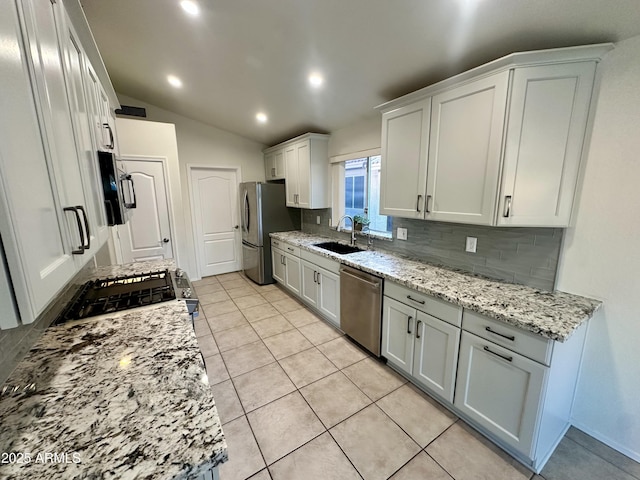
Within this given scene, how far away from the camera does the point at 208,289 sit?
4.23m

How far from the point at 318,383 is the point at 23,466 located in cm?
183

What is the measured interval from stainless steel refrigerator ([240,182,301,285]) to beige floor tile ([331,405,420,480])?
2.87 metres

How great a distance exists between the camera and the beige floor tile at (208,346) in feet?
8.48

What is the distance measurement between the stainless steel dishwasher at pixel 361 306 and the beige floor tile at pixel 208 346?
4.39ft

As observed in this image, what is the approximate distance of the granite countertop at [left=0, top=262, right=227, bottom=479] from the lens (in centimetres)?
61

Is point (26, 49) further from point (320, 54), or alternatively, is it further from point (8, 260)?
point (320, 54)

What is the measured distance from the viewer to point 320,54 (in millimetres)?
2080

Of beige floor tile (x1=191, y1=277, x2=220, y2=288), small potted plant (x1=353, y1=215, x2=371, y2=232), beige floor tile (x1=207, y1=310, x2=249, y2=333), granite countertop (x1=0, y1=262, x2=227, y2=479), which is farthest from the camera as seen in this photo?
beige floor tile (x1=191, y1=277, x2=220, y2=288)

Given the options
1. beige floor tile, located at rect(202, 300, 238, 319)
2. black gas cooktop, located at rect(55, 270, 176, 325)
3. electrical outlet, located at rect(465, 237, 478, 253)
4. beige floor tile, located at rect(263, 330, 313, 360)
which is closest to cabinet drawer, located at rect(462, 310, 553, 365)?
electrical outlet, located at rect(465, 237, 478, 253)

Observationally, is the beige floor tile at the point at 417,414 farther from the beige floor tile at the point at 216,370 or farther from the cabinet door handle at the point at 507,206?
the cabinet door handle at the point at 507,206

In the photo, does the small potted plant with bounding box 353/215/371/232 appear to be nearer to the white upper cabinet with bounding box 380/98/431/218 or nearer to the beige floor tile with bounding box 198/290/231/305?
the white upper cabinet with bounding box 380/98/431/218

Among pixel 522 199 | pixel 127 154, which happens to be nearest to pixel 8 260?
pixel 522 199

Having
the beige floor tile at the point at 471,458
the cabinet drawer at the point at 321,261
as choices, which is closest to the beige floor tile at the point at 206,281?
the cabinet drawer at the point at 321,261

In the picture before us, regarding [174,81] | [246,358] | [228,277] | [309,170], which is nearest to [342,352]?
[246,358]
